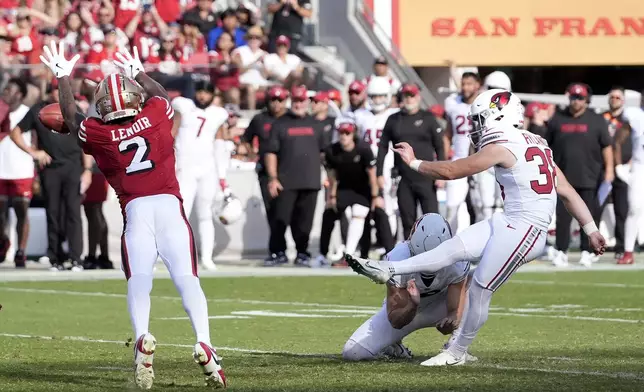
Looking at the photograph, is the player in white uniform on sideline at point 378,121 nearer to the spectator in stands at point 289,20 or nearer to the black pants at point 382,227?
the black pants at point 382,227

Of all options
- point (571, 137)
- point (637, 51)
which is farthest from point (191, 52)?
point (637, 51)

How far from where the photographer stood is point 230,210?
683 inches

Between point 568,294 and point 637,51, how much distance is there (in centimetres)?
1451

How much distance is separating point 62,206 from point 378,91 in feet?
13.1

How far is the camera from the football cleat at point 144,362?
7391 mm

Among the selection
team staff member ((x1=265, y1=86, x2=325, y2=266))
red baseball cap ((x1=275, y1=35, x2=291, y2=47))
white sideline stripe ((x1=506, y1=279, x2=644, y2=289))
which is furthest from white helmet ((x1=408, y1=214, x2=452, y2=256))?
red baseball cap ((x1=275, y1=35, x2=291, y2=47))

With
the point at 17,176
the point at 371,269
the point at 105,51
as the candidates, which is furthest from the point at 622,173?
the point at 371,269

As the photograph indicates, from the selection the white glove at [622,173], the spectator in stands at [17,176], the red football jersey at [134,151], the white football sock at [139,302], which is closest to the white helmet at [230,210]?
the spectator in stands at [17,176]

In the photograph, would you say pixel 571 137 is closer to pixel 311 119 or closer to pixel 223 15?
pixel 311 119

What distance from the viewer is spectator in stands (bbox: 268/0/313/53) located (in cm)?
2278

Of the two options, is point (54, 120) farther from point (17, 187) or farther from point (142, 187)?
point (17, 187)

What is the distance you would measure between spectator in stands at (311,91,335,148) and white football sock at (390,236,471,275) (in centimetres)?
890

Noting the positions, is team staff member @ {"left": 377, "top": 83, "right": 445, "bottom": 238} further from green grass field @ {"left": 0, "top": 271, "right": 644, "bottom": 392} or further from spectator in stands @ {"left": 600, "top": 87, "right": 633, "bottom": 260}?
spectator in stands @ {"left": 600, "top": 87, "right": 633, "bottom": 260}

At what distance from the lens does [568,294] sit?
13539mm
